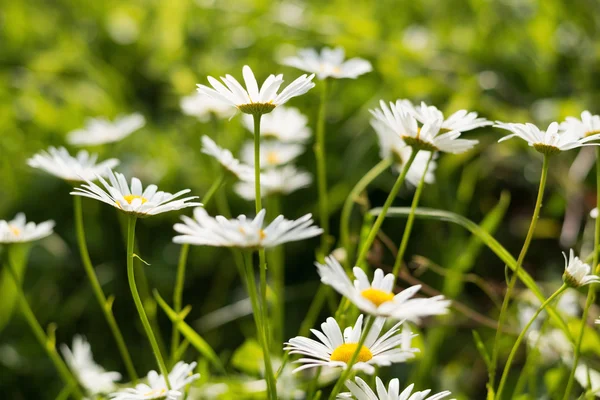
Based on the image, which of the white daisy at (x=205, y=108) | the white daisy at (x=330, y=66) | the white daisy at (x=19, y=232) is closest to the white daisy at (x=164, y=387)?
the white daisy at (x=19, y=232)

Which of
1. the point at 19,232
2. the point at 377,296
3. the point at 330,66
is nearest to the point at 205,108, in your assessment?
the point at 330,66

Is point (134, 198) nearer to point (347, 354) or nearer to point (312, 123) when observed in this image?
point (347, 354)

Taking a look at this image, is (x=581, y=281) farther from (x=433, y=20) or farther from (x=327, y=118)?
(x=433, y=20)

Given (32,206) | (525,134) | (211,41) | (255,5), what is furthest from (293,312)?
(255,5)

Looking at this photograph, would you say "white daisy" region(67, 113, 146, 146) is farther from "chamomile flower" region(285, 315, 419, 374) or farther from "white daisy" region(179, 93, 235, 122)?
"chamomile flower" region(285, 315, 419, 374)

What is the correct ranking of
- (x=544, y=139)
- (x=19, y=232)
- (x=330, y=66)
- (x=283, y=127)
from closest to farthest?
1. (x=544, y=139)
2. (x=19, y=232)
3. (x=330, y=66)
4. (x=283, y=127)

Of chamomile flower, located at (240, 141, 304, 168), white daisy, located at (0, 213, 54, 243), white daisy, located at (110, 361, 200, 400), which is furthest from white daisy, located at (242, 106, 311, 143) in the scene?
white daisy, located at (110, 361, 200, 400)
